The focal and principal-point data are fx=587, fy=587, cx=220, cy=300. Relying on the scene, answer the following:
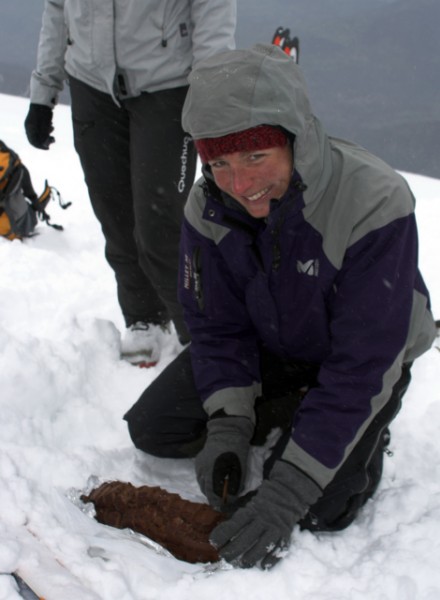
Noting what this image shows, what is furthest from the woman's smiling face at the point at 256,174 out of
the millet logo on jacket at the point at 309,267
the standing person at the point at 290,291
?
the millet logo on jacket at the point at 309,267

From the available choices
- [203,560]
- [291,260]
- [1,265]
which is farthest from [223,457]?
[1,265]

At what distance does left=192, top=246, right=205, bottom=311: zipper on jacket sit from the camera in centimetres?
188

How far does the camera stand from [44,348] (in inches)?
91.7

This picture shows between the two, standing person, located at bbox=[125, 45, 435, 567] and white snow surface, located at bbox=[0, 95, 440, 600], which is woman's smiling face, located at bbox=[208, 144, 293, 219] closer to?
standing person, located at bbox=[125, 45, 435, 567]

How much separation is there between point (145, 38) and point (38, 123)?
0.72 m

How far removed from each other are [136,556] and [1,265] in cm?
243

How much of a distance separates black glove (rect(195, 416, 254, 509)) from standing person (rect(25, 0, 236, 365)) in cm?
76

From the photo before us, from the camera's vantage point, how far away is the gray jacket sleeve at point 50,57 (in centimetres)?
239

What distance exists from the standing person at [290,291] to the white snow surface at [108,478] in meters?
0.11

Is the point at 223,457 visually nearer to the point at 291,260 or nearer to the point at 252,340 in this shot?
the point at 252,340

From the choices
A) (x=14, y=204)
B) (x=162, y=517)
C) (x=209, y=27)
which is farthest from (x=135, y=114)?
(x=14, y=204)

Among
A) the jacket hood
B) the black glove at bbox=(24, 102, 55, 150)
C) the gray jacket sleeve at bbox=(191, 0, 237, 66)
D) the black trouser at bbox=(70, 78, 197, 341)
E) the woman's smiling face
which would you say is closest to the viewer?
the jacket hood

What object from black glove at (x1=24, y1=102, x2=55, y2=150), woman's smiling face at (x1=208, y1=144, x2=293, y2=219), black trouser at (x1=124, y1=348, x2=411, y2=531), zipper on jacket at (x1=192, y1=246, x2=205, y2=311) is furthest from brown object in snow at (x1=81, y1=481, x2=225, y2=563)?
black glove at (x1=24, y1=102, x2=55, y2=150)

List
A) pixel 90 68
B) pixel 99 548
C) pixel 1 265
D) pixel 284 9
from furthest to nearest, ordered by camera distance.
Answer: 1. pixel 284 9
2. pixel 1 265
3. pixel 90 68
4. pixel 99 548
